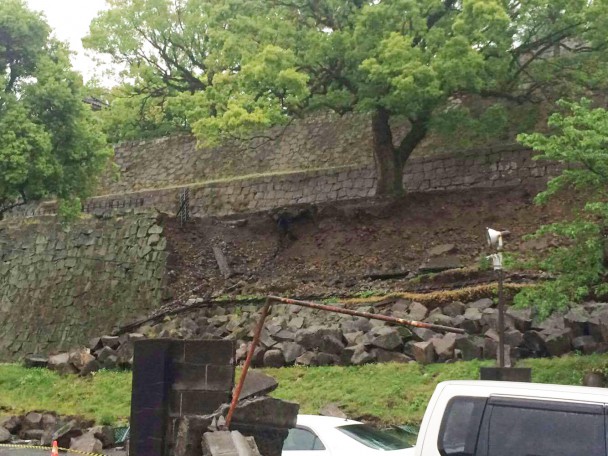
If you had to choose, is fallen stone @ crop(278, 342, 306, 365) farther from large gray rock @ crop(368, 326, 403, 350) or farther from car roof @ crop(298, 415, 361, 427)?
car roof @ crop(298, 415, 361, 427)

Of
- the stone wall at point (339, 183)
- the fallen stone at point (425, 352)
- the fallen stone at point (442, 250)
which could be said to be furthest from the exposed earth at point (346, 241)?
the fallen stone at point (425, 352)

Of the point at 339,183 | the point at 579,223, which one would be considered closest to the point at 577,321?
the point at 579,223

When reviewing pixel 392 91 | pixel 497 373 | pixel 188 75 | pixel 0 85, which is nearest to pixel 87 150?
pixel 0 85

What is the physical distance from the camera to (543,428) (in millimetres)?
4820

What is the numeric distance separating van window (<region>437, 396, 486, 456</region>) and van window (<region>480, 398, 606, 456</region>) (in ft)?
0.30

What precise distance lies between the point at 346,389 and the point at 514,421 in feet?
26.9

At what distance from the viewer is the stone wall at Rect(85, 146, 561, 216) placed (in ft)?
66.5

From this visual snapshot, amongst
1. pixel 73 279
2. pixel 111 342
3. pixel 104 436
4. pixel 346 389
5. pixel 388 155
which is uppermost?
pixel 388 155

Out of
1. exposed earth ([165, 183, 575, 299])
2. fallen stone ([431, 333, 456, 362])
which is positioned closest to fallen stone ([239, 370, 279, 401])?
fallen stone ([431, 333, 456, 362])

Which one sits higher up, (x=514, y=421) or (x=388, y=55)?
(x=388, y=55)

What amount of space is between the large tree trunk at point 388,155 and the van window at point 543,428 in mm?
16046

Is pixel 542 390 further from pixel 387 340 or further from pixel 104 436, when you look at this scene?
pixel 387 340

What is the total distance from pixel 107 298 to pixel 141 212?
2578 millimetres

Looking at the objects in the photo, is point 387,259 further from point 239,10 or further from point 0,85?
point 0,85
